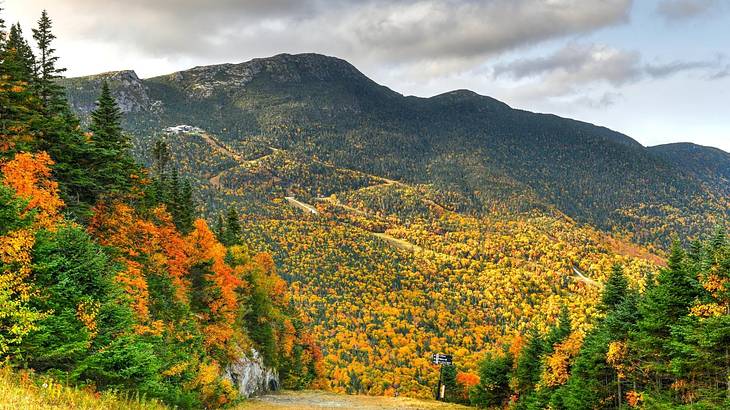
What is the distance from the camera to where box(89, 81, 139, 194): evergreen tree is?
105ft

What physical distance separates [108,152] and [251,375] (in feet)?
98.2

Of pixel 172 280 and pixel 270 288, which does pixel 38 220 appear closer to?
pixel 172 280

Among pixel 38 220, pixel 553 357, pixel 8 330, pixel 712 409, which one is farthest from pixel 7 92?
pixel 553 357

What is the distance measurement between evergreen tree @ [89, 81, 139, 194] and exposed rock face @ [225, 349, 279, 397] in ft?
63.9

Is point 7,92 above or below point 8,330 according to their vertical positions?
above

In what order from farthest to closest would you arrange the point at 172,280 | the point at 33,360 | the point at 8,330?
the point at 172,280, the point at 33,360, the point at 8,330

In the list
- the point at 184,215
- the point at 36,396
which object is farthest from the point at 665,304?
the point at 184,215

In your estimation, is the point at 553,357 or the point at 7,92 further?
the point at 553,357

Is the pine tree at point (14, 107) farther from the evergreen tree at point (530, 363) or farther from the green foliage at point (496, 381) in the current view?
the green foliage at point (496, 381)

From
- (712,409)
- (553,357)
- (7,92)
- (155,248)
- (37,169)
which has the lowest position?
(553,357)

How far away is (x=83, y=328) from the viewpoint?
15.2m

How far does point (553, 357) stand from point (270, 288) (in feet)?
135

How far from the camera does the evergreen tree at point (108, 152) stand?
3192 cm

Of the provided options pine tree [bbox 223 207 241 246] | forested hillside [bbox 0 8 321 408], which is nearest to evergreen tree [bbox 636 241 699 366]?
forested hillside [bbox 0 8 321 408]
